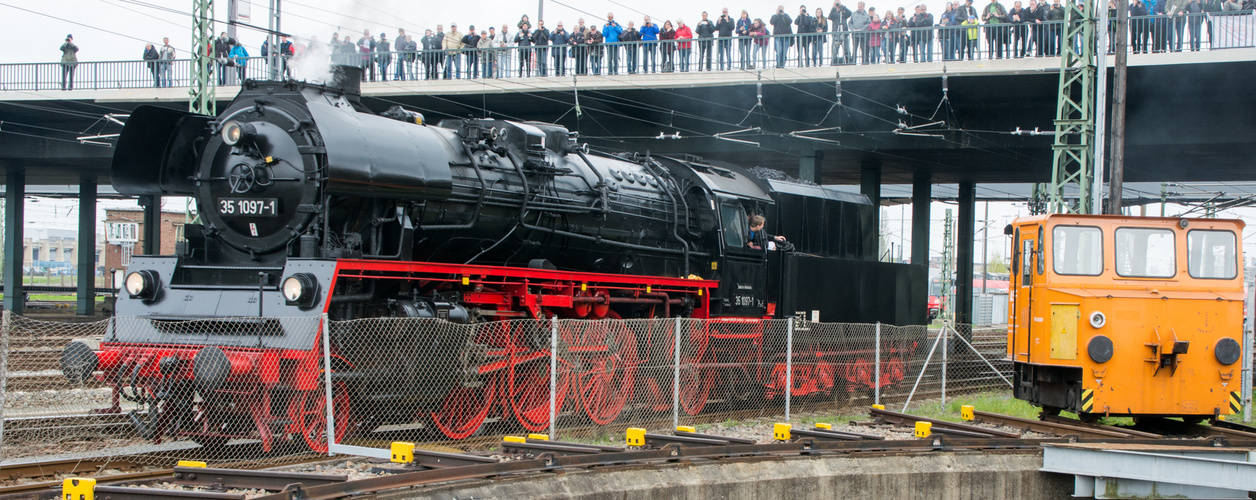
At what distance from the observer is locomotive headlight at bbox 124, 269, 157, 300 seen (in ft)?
32.9

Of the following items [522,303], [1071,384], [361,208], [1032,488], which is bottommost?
[1032,488]

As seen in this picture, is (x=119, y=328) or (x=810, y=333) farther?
(x=810, y=333)

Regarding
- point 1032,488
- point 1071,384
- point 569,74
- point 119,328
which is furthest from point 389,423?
point 569,74

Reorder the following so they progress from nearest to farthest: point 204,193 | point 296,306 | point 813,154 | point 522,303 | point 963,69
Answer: point 296,306
point 204,193
point 522,303
point 963,69
point 813,154

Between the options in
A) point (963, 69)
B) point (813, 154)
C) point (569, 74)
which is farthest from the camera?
point (813, 154)

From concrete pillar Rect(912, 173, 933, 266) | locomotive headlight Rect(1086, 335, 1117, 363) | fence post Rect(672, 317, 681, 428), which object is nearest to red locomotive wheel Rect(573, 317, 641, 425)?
fence post Rect(672, 317, 681, 428)

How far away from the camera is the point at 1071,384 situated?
11.1m

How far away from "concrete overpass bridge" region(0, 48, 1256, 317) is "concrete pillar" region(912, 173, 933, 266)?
1587 millimetres

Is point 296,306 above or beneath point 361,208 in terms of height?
beneath

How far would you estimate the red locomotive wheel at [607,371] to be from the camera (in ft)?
39.0

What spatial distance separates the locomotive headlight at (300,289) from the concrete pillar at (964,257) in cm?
2628

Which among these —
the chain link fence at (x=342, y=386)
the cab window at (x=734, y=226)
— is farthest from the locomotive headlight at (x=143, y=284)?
the cab window at (x=734, y=226)

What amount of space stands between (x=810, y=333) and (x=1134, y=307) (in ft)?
19.1

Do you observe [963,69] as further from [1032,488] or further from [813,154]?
[1032,488]
